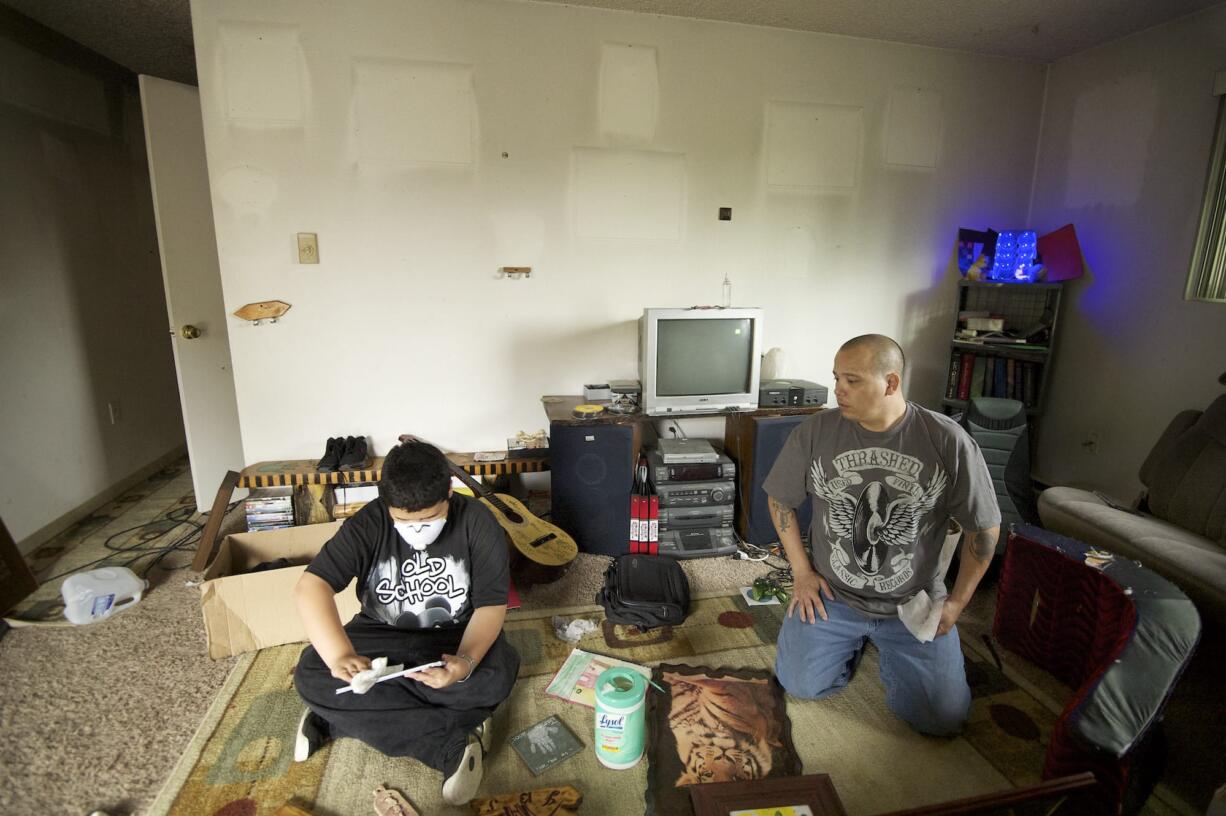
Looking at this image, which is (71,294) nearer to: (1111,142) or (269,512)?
(269,512)

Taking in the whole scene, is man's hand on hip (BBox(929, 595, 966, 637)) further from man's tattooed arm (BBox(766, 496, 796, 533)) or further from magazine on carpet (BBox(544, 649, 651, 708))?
magazine on carpet (BBox(544, 649, 651, 708))

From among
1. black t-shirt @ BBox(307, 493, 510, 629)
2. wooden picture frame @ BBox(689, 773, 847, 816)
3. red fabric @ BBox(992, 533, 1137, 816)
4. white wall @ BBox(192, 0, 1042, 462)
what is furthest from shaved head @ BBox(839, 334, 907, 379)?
white wall @ BBox(192, 0, 1042, 462)

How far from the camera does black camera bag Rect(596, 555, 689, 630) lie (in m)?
2.13

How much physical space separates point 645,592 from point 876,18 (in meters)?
3.07

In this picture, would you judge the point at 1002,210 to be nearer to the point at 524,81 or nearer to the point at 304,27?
the point at 524,81

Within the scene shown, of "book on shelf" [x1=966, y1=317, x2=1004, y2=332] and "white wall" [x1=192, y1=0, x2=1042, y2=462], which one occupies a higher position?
"white wall" [x1=192, y1=0, x2=1042, y2=462]

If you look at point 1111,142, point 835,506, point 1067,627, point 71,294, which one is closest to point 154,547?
point 71,294

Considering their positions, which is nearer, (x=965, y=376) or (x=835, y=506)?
(x=835, y=506)

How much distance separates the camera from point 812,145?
316 centimetres

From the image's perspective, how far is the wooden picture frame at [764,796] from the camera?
3.71ft

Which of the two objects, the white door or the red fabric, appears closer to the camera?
the red fabric

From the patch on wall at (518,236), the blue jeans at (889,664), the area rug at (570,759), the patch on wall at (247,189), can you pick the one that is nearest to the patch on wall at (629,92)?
the patch on wall at (518,236)

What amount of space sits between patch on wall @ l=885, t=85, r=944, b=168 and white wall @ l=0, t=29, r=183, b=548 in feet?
14.8

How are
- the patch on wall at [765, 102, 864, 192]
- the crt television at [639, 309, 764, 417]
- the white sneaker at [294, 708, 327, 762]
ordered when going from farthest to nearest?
the patch on wall at [765, 102, 864, 192]
the crt television at [639, 309, 764, 417]
the white sneaker at [294, 708, 327, 762]
